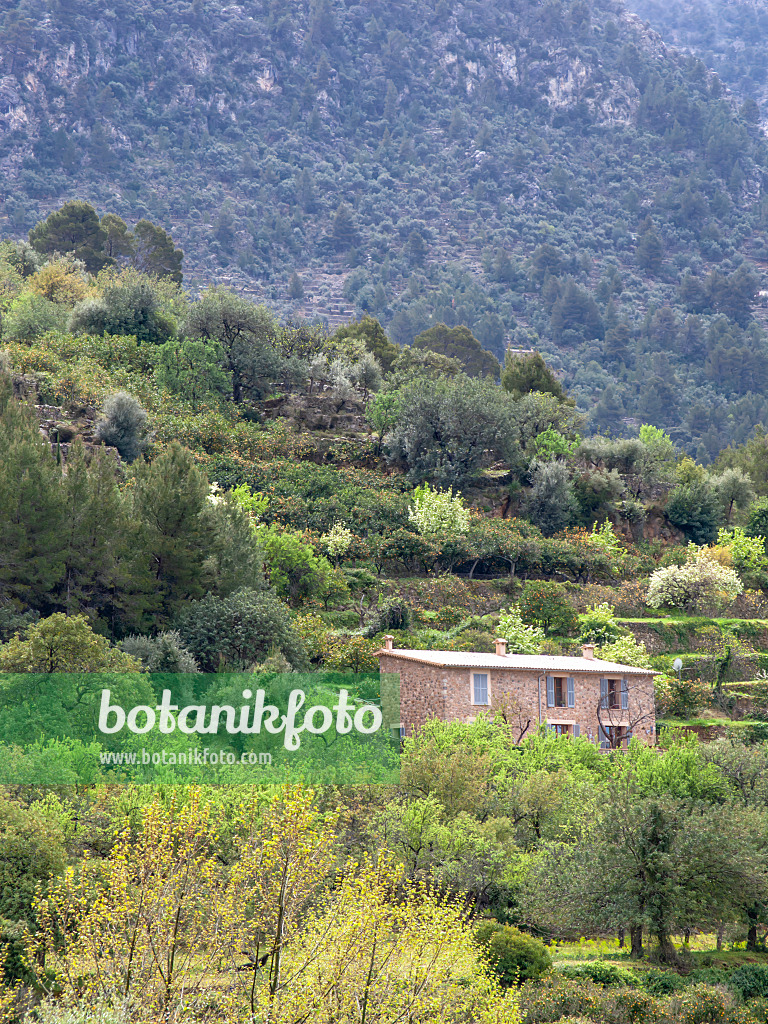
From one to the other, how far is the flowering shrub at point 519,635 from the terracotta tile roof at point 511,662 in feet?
3.82

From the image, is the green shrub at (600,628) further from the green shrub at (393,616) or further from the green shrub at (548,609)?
the green shrub at (393,616)

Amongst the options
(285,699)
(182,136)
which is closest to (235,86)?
(182,136)

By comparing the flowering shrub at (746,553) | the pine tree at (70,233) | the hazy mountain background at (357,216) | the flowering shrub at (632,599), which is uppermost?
the hazy mountain background at (357,216)

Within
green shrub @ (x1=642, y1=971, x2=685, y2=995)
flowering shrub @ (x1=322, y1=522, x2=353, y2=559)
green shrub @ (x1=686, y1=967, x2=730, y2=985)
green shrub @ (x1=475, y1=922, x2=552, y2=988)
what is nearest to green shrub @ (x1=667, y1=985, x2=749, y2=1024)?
green shrub @ (x1=642, y1=971, x2=685, y2=995)

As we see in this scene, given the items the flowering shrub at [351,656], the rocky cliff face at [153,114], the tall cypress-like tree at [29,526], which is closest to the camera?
the tall cypress-like tree at [29,526]

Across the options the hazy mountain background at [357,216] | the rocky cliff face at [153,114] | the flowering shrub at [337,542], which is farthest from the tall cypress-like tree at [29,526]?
the rocky cliff face at [153,114]

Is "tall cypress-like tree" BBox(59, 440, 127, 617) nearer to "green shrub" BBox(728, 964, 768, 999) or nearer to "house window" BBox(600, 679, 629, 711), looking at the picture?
"house window" BBox(600, 679, 629, 711)

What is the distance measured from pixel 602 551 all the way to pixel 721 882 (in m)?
28.8

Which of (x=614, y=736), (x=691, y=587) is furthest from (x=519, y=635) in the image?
(x=691, y=587)

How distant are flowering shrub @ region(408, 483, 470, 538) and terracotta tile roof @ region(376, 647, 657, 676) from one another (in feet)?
34.5

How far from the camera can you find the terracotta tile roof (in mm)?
41625

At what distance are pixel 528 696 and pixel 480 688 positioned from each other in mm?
2067

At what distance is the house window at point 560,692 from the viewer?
43.3m

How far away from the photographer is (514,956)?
27.5 m
